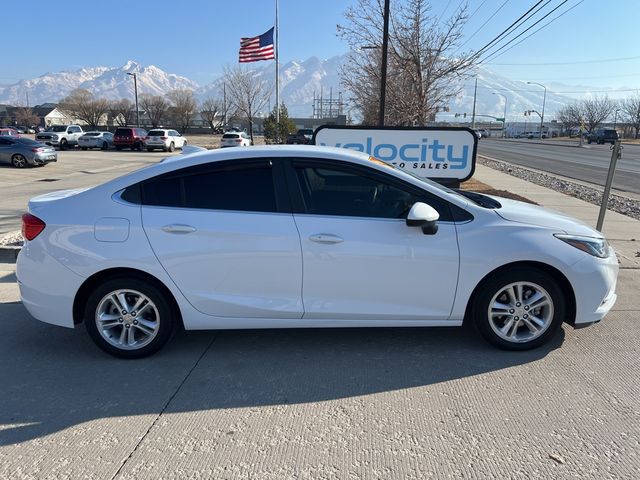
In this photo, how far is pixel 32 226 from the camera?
3.75 m

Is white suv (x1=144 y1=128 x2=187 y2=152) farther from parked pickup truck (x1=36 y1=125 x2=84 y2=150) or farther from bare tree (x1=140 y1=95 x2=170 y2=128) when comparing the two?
bare tree (x1=140 y1=95 x2=170 y2=128)

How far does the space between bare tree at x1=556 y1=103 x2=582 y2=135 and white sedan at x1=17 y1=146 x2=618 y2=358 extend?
417ft

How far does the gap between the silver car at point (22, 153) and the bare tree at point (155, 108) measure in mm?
80320

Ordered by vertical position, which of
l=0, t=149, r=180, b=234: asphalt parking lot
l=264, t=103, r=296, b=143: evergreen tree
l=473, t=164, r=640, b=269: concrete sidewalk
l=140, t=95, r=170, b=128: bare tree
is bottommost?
l=0, t=149, r=180, b=234: asphalt parking lot

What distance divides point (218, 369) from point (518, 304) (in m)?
2.39

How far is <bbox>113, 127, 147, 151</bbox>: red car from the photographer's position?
36719 millimetres

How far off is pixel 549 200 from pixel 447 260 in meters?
10.2

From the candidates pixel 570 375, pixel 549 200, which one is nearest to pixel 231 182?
pixel 570 375

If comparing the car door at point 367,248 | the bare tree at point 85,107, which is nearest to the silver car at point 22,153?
the car door at point 367,248

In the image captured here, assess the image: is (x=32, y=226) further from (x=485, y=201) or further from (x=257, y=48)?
(x=257, y=48)

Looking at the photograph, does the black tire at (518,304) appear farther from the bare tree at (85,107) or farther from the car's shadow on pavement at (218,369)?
the bare tree at (85,107)

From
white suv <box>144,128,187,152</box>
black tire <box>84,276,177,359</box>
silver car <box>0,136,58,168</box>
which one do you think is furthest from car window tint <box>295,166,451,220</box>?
white suv <box>144,128,187,152</box>

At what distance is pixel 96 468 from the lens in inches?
103

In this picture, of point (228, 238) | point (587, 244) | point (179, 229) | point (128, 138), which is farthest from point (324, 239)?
point (128, 138)
